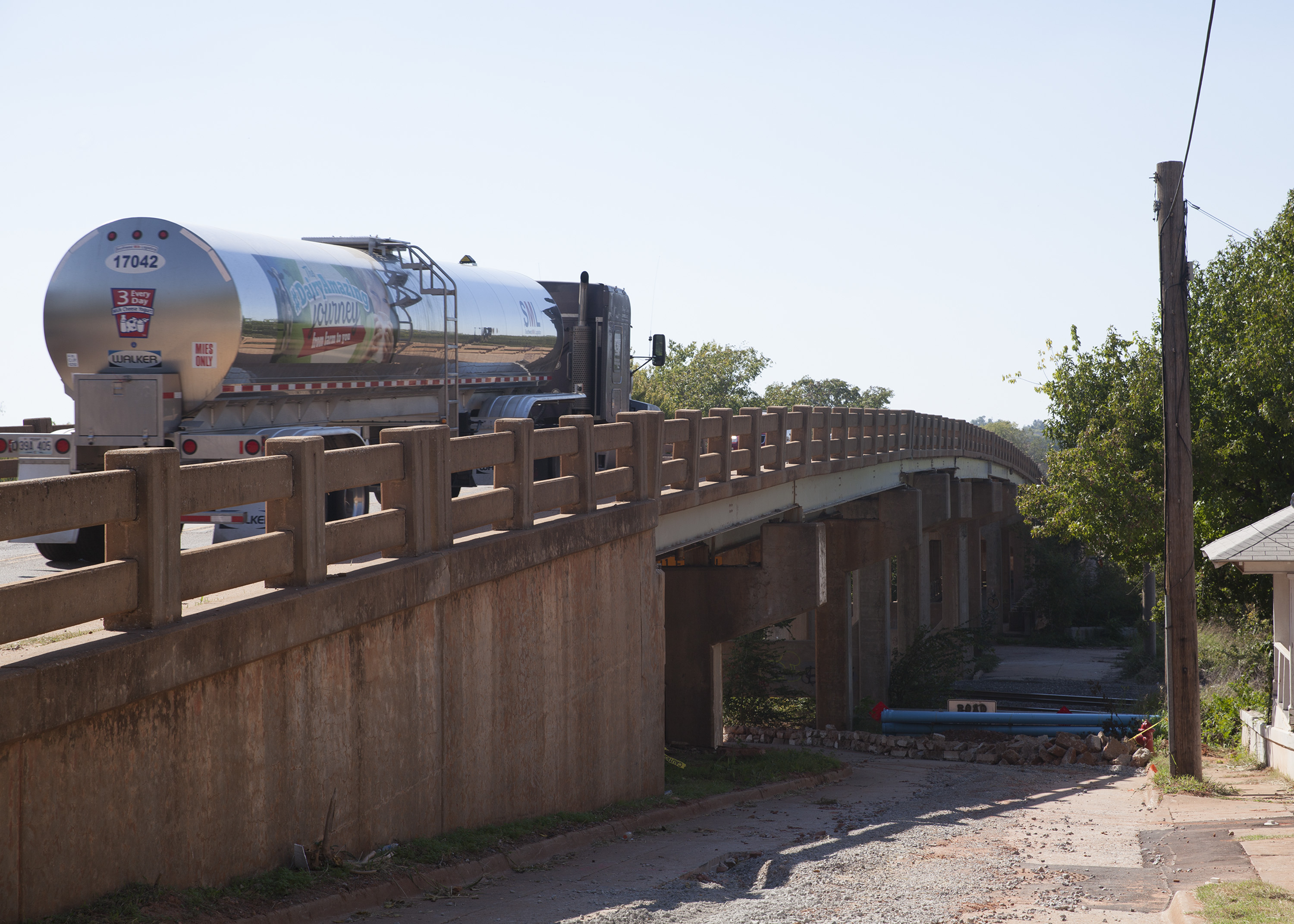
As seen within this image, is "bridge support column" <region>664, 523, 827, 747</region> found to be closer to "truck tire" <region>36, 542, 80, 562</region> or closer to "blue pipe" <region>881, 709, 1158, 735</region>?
"truck tire" <region>36, 542, 80, 562</region>

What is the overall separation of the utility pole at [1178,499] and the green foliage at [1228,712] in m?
2.44

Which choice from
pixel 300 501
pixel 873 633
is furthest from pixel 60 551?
pixel 873 633

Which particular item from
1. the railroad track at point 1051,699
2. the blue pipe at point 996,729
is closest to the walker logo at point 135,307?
the blue pipe at point 996,729

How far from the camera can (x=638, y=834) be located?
11203 mm

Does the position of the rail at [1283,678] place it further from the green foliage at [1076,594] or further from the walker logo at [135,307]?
the green foliage at [1076,594]

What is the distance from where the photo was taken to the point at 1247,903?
724 cm

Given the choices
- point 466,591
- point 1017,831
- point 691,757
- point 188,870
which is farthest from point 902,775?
point 188,870

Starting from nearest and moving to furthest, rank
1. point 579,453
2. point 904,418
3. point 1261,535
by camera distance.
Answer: point 579,453 → point 1261,535 → point 904,418

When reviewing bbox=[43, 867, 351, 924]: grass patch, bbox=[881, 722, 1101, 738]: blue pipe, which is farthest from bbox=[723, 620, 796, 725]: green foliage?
bbox=[43, 867, 351, 924]: grass patch

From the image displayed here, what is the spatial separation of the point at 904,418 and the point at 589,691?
20910mm

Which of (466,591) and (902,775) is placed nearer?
(466,591)

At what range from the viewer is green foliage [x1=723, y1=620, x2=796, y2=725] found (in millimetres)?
32562

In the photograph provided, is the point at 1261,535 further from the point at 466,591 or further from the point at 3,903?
the point at 3,903

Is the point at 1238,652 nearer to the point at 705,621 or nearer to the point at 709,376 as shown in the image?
the point at 705,621
